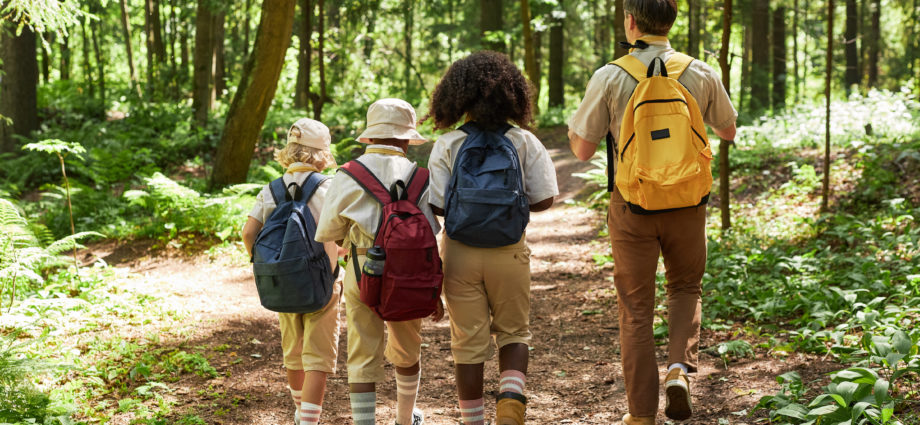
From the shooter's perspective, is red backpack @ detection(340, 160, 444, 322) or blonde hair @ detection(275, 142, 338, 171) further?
blonde hair @ detection(275, 142, 338, 171)

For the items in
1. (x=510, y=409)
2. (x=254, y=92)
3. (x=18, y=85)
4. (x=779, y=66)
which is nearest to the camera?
(x=510, y=409)

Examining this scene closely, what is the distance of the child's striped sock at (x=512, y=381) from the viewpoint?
3.43m

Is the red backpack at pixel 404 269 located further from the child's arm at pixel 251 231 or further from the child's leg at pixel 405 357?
the child's arm at pixel 251 231

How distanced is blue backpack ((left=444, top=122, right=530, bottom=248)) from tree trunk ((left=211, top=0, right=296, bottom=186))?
23.4 ft

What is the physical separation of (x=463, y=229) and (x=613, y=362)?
2.55m

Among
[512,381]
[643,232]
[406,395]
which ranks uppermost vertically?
[643,232]

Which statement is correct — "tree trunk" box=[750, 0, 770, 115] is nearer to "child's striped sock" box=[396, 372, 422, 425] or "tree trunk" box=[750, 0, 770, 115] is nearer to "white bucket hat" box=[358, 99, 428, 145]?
"white bucket hat" box=[358, 99, 428, 145]

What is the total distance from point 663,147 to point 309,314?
2118 millimetres

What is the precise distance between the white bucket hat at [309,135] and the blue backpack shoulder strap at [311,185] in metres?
0.18

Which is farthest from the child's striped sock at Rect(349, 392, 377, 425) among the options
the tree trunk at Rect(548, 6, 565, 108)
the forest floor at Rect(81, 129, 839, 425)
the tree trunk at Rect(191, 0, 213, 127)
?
the tree trunk at Rect(548, 6, 565, 108)

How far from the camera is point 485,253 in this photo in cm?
341

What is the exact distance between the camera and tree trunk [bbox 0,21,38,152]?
14.1 m

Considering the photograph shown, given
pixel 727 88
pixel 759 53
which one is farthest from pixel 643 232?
pixel 759 53

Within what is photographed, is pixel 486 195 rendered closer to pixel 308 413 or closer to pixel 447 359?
pixel 308 413
